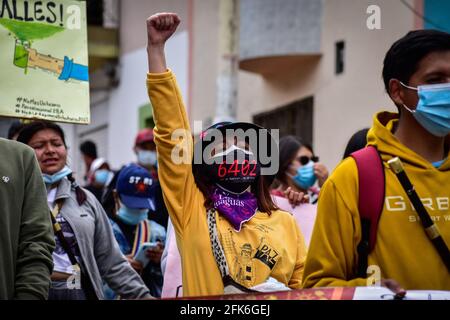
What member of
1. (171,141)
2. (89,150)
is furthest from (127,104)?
(171,141)

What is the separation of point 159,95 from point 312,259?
135cm

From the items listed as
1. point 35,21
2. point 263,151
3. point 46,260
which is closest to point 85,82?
point 35,21

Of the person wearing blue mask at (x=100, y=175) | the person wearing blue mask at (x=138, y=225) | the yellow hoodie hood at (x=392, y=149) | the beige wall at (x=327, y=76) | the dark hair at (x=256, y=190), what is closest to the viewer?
the yellow hoodie hood at (x=392, y=149)

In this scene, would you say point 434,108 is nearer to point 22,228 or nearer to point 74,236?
point 22,228

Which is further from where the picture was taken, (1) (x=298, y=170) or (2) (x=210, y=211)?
(1) (x=298, y=170)

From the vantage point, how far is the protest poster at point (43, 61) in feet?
21.6

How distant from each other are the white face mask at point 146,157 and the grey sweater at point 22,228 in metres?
5.97

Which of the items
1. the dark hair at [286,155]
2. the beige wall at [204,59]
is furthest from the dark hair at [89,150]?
the dark hair at [286,155]

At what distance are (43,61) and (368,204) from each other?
2.79m

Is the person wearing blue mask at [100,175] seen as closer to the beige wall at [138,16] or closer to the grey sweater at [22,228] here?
the beige wall at [138,16]

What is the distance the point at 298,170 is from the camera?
337 inches

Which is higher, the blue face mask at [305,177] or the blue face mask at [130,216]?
the blue face mask at [305,177]

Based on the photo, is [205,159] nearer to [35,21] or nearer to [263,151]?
[263,151]

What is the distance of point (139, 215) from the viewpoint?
8711mm
